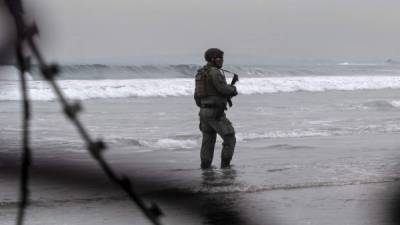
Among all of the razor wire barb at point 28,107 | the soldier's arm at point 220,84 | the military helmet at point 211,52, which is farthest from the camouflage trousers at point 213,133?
the razor wire barb at point 28,107

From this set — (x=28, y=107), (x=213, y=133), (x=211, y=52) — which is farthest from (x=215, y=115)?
(x=28, y=107)

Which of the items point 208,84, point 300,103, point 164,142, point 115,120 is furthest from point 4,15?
point 300,103

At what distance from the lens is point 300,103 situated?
79.5 feet

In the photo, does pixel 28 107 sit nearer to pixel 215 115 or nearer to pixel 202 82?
pixel 202 82

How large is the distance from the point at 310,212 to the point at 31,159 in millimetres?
5945

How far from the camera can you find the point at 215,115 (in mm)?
9352

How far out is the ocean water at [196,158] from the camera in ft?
2.58

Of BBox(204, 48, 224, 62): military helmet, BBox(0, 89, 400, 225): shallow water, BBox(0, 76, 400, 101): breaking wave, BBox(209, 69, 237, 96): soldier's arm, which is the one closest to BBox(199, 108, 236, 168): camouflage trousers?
BBox(0, 89, 400, 225): shallow water

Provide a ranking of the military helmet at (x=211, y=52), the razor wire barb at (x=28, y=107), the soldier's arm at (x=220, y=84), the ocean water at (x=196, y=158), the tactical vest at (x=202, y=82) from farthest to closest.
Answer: the tactical vest at (x=202, y=82)
the soldier's arm at (x=220, y=84)
the military helmet at (x=211, y=52)
the ocean water at (x=196, y=158)
the razor wire barb at (x=28, y=107)

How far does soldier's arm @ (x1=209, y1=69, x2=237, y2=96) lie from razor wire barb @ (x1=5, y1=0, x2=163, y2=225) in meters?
8.16

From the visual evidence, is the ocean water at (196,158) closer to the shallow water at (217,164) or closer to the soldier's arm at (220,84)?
the shallow water at (217,164)

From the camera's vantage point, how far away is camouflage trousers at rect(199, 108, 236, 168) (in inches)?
370

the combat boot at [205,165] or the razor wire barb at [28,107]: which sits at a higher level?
the razor wire barb at [28,107]

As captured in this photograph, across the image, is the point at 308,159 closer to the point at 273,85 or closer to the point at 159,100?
the point at 159,100
